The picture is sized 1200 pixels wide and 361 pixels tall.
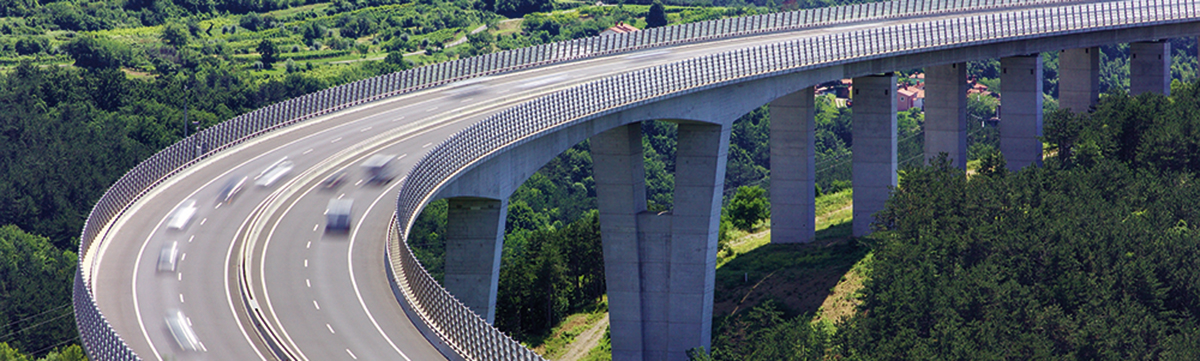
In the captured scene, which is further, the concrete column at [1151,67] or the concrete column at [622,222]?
the concrete column at [1151,67]

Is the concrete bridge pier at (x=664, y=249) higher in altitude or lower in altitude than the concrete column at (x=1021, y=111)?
lower

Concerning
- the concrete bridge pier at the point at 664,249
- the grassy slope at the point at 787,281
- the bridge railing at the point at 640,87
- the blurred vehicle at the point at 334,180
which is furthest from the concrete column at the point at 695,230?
the blurred vehicle at the point at 334,180

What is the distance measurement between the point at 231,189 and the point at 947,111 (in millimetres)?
54832

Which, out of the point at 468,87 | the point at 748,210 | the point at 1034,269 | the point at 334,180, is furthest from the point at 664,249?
the point at 334,180

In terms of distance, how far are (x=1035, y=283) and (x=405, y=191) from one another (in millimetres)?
32833

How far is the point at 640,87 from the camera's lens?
7462cm

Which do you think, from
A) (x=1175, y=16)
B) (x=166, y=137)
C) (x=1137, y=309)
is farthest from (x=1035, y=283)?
(x=166, y=137)

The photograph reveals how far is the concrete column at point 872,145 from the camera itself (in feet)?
309

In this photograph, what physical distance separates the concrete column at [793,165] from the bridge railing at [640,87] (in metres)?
6.81

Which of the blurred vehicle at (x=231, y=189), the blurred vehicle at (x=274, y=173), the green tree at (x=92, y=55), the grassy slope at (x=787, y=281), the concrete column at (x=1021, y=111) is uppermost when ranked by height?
the green tree at (x=92, y=55)

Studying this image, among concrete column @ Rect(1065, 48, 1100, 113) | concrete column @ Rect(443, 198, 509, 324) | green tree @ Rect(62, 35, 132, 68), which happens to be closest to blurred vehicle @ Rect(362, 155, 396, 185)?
concrete column @ Rect(443, 198, 509, 324)

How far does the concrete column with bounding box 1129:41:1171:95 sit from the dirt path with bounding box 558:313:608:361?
47228 millimetres

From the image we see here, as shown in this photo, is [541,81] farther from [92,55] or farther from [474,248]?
[92,55]

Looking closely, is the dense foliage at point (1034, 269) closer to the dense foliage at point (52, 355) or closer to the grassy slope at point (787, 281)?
the grassy slope at point (787, 281)
